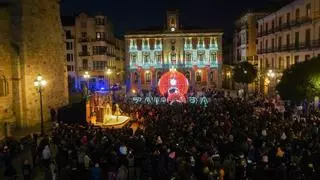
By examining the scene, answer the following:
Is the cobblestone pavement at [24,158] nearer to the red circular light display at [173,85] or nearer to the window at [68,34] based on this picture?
the red circular light display at [173,85]

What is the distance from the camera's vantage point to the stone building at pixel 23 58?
24.9 meters

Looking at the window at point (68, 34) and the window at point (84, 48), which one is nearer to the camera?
the window at point (68, 34)

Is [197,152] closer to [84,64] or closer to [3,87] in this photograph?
[3,87]

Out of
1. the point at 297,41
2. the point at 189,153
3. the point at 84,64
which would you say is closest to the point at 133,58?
the point at 84,64

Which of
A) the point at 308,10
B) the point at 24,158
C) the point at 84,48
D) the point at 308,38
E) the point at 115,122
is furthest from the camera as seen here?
the point at 84,48

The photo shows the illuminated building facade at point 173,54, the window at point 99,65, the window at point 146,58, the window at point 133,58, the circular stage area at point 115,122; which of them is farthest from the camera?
the window at point 146,58

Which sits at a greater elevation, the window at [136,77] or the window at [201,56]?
the window at [201,56]

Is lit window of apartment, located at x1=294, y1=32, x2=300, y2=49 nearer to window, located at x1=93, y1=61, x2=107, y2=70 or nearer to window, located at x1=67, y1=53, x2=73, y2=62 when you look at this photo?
window, located at x1=93, y1=61, x2=107, y2=70

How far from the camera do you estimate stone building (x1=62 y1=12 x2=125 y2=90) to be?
5584cm

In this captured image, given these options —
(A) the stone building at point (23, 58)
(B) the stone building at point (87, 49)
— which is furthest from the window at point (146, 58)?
(A) the stone building at point (23, 58)

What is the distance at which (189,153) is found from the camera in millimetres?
13641

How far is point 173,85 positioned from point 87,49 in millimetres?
26941

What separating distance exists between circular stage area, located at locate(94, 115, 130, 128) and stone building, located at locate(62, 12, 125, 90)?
28.1 m

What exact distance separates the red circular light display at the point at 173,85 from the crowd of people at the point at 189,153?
1310 cm
